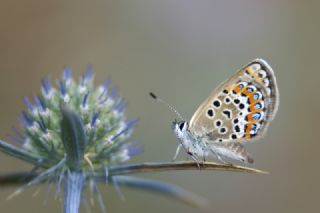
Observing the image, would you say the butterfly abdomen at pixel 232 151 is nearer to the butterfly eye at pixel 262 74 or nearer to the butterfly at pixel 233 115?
the butterfly at pixel 233 115

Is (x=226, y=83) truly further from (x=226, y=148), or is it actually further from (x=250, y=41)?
(x=250, y=41)

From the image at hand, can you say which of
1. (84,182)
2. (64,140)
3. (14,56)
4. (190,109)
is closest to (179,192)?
(84,182)

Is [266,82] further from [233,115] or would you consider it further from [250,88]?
[233,115]

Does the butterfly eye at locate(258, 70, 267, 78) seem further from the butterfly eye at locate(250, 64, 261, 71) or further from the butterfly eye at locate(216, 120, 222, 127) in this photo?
the butterfly eye at locate(216, 120, 222, 127)

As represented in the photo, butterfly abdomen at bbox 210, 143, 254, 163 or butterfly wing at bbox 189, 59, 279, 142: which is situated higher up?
butterfly wing at bbox 189, 59, 279, 142

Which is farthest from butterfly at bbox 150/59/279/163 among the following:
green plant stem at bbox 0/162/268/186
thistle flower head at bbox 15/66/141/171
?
green plant stem at bbox 0/162/268/186

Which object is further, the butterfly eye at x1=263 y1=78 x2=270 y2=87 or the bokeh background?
the bokeh background
